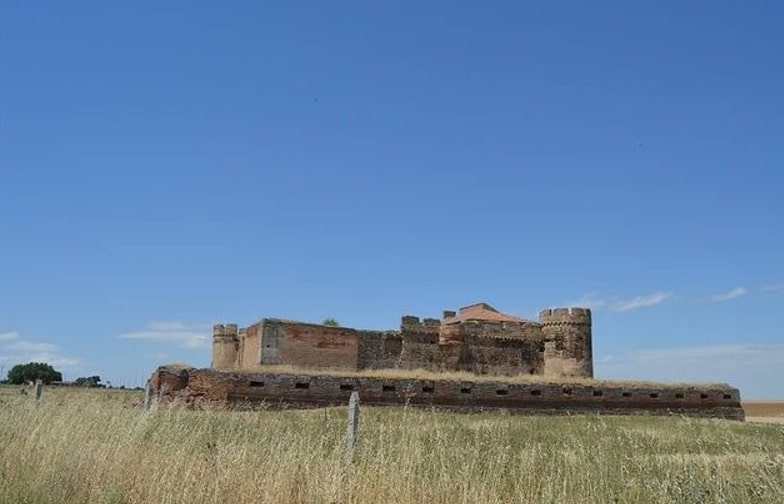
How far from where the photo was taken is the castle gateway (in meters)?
26.0

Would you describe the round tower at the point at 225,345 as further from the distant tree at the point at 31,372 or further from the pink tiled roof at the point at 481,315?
the distant tree at the point at 31,372

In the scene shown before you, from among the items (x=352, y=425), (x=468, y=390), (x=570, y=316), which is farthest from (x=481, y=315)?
(x=352, y=425)

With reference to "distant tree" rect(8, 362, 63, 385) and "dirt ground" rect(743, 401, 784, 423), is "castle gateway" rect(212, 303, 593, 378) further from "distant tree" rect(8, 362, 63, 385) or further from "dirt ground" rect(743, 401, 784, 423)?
"distant tree" rect(8, 362, 63, 385)

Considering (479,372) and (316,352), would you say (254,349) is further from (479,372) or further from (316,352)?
(479,372)

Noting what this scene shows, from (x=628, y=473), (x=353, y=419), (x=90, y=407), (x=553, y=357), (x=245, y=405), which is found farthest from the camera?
(x=553, y=357)

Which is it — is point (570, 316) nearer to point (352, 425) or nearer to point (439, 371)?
point (439, 371)

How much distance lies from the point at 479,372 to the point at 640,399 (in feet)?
22.5

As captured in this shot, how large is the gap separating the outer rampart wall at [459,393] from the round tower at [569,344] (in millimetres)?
3559

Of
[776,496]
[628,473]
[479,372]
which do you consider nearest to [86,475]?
[628,473]

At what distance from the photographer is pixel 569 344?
99.3 feet

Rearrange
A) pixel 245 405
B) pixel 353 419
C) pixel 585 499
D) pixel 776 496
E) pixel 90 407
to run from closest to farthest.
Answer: pixel 776 496 → pixel 585 499 → pixel 353 419 → pixel 90 407 → pixel 245 405

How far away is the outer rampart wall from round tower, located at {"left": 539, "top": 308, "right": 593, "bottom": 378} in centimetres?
356

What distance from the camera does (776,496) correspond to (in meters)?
4.41

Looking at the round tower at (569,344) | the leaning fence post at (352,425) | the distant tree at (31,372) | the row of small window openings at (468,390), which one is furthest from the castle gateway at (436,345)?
the distant tree at (31,372)
